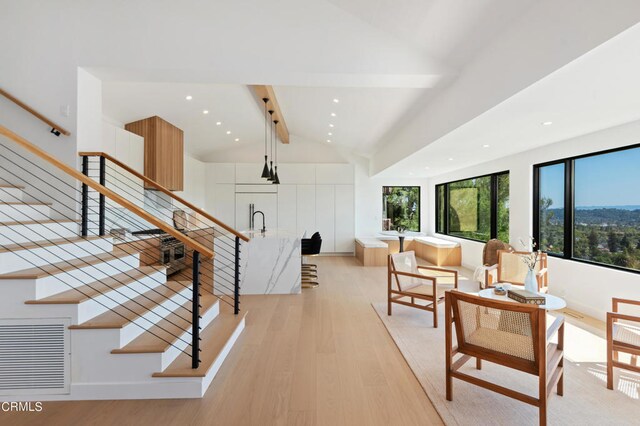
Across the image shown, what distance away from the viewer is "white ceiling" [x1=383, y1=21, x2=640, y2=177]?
73.4 inches

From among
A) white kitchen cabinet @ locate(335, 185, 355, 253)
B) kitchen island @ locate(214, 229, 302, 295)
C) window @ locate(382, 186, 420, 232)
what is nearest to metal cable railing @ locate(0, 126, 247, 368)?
kitchen island @ locate(214, 229, 302, 295)

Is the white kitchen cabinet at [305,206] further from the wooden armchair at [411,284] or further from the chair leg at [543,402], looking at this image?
the chair leg at [543,402]

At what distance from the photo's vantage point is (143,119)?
17.9ft

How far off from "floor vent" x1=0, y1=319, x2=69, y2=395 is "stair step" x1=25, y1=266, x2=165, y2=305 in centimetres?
14

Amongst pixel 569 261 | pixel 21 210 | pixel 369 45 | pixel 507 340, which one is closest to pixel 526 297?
pixel 507 340

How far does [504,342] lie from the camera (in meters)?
1.96

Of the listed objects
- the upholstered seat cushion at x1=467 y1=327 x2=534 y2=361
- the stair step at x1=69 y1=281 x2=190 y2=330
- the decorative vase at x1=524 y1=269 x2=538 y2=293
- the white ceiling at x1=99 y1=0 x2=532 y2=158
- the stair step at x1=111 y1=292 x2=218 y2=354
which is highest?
the white ceiling at x1=99 y1=0 x2=532 y2=158

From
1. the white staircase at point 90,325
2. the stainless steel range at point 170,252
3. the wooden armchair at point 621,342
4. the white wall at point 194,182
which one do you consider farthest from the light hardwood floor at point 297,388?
the white wall at point 194,182

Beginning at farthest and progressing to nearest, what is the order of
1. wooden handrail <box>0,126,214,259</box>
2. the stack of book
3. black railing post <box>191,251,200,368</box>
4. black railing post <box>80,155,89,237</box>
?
black railing post <box>80,155,89,237</box>
the stack of book
black railing post <box>191,251,200,368</box>
wooden handrail <box>0,126,214,259</box>

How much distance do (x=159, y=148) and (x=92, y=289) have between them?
369 centimetres

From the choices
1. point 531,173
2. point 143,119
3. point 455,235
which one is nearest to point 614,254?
point 531,173

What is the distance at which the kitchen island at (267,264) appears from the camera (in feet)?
15.8

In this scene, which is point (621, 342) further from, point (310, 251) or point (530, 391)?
point (310, 251)

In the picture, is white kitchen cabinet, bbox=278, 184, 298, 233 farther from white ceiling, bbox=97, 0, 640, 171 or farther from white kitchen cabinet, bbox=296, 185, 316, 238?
white ceiling, bbox=97, 0, 640, 171
